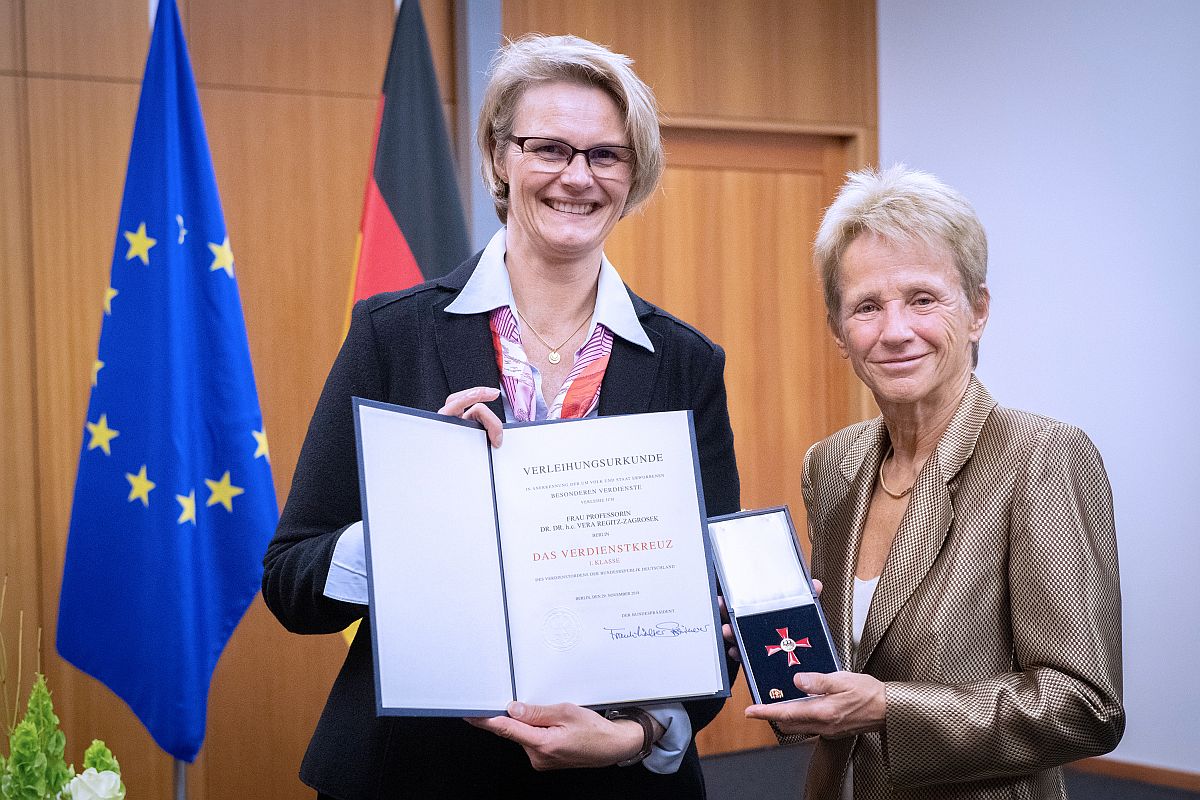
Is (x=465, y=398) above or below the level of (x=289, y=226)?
below

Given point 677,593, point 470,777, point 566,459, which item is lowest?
point 470,777

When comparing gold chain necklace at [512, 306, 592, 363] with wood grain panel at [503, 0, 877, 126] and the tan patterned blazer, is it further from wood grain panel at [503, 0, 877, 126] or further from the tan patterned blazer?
wood grain panel at [503, 0, 877, 126]

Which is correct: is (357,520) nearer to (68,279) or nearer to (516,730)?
(516,730)

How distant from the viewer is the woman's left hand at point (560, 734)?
127cm

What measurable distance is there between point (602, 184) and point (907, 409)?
55cm

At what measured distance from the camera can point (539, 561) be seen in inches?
52.6

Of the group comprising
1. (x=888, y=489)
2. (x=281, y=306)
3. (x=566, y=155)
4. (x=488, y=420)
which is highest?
(x=566, y=155)

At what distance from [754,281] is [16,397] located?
286 cm

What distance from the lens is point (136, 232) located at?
300cm

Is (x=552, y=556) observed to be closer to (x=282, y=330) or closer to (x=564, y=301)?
(x=564, y=301)

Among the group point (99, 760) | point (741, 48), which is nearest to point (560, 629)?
point (99, 760)

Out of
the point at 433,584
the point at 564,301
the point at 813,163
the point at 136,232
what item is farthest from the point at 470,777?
the point at 813,163

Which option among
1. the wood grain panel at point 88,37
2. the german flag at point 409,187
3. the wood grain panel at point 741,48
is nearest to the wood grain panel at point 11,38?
the wood grain panel at point 88,37
